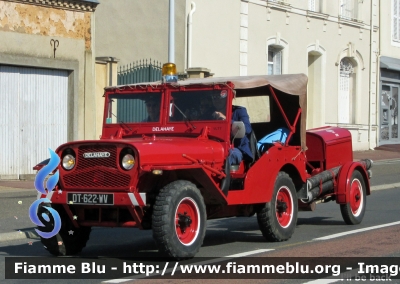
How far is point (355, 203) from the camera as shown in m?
12.0

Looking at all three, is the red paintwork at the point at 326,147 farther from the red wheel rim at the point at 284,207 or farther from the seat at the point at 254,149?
the seat at the point at 254,149

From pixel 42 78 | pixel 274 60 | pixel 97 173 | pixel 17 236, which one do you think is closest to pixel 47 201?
pixel 97 173

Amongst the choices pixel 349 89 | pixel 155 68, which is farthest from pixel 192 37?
pixel 349 89

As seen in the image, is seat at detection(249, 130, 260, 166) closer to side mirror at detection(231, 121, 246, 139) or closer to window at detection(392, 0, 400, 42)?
side mirror at detection(231, 121, 246, 139)

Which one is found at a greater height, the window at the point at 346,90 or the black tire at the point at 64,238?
the window at the point at 346,90

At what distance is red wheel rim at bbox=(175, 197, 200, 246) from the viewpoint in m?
8.40

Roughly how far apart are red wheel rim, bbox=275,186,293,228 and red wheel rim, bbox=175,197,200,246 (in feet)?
6.15

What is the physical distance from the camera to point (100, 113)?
20.6 metres

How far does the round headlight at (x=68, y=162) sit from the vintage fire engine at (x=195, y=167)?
0.01 m

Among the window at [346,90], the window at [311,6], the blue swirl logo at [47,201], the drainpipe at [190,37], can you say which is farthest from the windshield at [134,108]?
the window at [346,90]

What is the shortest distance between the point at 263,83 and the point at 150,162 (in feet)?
8.44

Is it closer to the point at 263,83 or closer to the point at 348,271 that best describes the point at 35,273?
the point at 348,271

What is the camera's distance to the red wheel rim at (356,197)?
11.9m

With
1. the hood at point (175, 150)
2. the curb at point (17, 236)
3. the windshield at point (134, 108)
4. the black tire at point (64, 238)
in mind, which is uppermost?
the windshield at point (134, 108)
